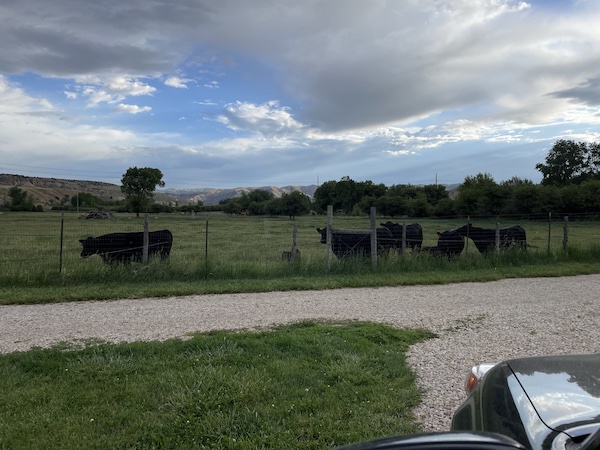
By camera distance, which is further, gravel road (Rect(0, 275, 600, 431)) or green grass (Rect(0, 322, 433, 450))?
gravel road (Rect(0, 275, 600, 431))

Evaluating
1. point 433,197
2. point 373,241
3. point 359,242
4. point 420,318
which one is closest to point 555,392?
point 420,318

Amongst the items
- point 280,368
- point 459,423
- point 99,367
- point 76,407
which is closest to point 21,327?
point 99,367

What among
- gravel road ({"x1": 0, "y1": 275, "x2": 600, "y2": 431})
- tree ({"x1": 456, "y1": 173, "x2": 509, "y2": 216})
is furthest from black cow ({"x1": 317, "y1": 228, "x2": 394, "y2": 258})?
tree ({"x1": 456, "y1": 173, "x2": 509, "y2": 216})

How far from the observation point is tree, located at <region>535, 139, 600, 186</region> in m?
78.0

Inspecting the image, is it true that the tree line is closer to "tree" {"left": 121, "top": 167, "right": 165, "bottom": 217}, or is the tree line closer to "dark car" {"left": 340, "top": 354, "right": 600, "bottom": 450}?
"tree" {"left": 121, "top": 167, "right": 165, "bottom": 217}

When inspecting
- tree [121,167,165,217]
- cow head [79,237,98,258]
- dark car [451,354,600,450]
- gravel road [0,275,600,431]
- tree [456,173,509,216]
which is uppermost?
tree [121,167,165,217]

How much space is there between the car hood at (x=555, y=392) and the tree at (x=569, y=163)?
84913 mm

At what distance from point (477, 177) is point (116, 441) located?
99.7 metres

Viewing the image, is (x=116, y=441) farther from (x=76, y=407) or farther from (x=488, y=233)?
(x=488, y=233)

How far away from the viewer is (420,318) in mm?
8539

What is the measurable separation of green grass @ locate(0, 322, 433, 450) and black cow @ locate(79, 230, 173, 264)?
7.87 meters

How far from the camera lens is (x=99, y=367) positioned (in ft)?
17.5

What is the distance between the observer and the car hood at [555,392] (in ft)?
6.38

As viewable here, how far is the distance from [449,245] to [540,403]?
53.3 feet
